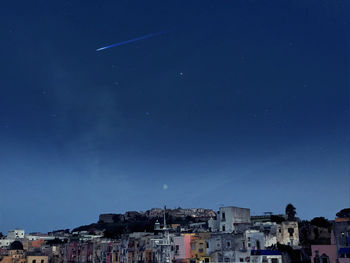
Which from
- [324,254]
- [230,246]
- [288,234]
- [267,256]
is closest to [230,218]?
[288,234]

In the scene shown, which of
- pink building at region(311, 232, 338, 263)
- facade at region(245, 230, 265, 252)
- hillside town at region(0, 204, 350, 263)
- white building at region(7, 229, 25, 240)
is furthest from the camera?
white building at region(7, 229, 25, 240)

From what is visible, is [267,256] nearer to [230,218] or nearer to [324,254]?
[324,254]

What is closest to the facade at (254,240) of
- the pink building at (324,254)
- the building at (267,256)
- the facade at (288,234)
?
the building at (267,256)

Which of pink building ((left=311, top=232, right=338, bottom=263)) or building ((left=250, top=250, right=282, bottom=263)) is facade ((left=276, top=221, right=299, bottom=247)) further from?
pink building ((left=311, top=232, right=338, bottom=263))

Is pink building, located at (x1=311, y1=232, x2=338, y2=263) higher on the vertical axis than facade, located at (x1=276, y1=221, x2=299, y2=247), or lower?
lower

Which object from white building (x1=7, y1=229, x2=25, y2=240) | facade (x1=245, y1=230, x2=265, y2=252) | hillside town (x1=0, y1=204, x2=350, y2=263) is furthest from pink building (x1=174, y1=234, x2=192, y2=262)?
white building (x1=7, y1=229, x2=25, y2=240)

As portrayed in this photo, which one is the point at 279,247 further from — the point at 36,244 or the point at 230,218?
the point at 36,244

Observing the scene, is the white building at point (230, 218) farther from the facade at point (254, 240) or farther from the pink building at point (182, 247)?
the facade at point (254, 240)

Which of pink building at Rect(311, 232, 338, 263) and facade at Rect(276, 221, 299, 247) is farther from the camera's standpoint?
facade at Rect(276, 221, 299, 247)
